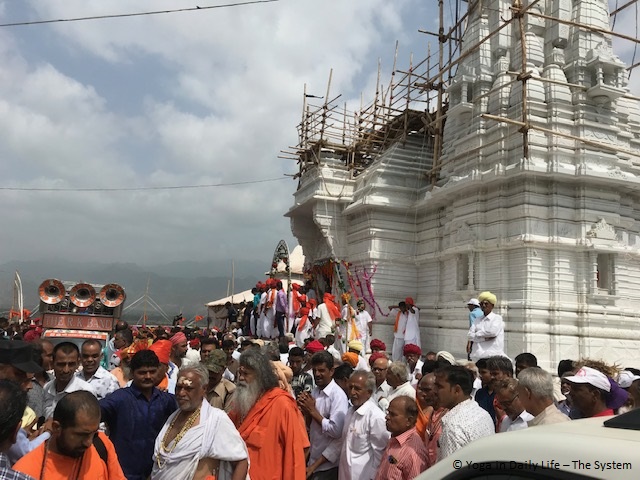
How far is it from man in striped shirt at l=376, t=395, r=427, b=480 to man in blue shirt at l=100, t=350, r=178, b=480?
1717 millimetres

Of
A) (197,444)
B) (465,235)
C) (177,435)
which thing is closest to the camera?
(197,444)

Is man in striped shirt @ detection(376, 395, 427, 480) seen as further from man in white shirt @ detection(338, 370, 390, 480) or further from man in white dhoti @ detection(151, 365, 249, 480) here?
man in white dhoti @ detection(151, 365, 249, 480)

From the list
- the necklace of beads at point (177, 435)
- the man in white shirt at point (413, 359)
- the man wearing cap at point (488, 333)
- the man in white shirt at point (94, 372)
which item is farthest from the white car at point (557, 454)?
Answer: the man wearing cap at point (488, 333)

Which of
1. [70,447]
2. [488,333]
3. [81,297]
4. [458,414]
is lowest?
[70,447]

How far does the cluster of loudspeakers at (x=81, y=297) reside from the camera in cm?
1280

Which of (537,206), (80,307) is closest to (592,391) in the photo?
(537,206)

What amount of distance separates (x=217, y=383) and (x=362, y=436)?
1.47 metres

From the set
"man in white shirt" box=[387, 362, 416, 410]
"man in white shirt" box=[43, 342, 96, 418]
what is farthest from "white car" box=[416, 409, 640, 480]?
"man in white shirt" box=[43, 342, 96, 418]

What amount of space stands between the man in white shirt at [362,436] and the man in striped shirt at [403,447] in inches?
11.4

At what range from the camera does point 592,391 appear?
12.8 feet

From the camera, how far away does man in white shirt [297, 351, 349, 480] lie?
188 inches

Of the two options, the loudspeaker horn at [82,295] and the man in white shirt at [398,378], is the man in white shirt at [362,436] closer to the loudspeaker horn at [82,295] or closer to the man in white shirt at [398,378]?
the man in white shirt at [398,378]

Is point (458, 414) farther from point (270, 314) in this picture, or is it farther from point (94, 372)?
point (270, 314)

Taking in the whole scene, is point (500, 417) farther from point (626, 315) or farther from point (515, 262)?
point (626, 315)
